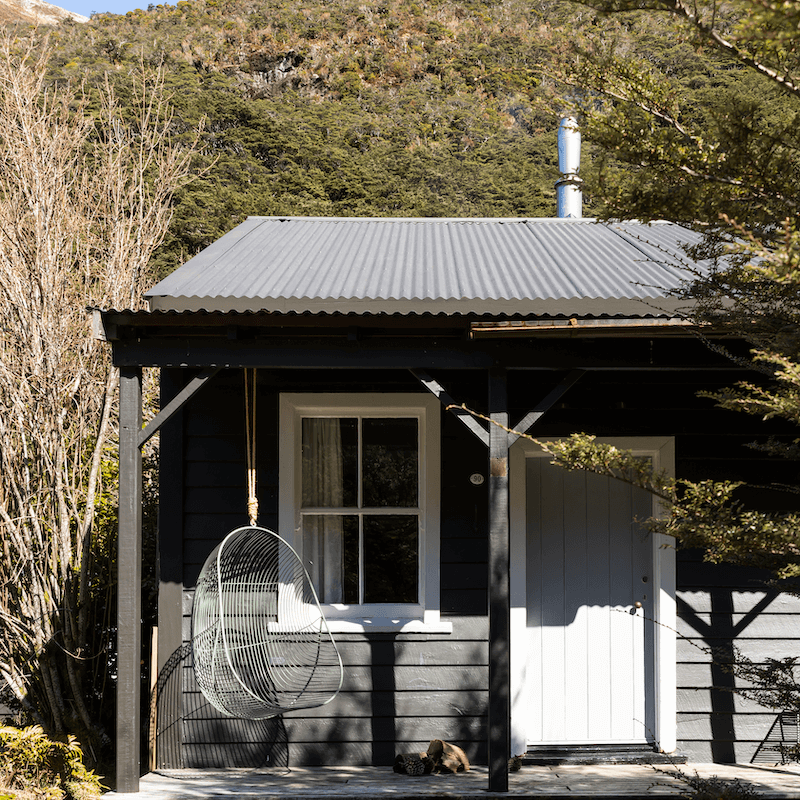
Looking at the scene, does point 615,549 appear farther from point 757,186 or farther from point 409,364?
point 757,186

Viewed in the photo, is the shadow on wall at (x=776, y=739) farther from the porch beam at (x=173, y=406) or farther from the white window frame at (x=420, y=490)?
the porch beam at (x=173, y=406)

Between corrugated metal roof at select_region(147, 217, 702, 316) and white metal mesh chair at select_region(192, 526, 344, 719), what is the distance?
4.87ft

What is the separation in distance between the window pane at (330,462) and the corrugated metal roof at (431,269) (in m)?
1.01

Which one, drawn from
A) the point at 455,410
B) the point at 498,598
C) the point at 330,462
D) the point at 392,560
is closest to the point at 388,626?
the point at 392,560

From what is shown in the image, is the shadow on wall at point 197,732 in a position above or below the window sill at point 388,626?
below

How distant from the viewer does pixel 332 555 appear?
17.7 ft

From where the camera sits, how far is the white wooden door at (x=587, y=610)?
531 cm

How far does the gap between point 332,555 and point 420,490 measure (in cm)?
71

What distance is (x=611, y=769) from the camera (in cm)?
498

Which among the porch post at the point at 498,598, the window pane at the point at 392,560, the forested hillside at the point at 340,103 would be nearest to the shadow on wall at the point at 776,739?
the porch post at the point at 498,598

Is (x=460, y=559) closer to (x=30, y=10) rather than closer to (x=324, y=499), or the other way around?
(x=324, y=499)

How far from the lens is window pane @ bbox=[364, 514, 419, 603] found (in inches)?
211

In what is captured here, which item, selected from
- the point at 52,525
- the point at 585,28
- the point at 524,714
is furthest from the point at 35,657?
the point at 585,28

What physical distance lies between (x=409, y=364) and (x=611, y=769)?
9.02 ft
